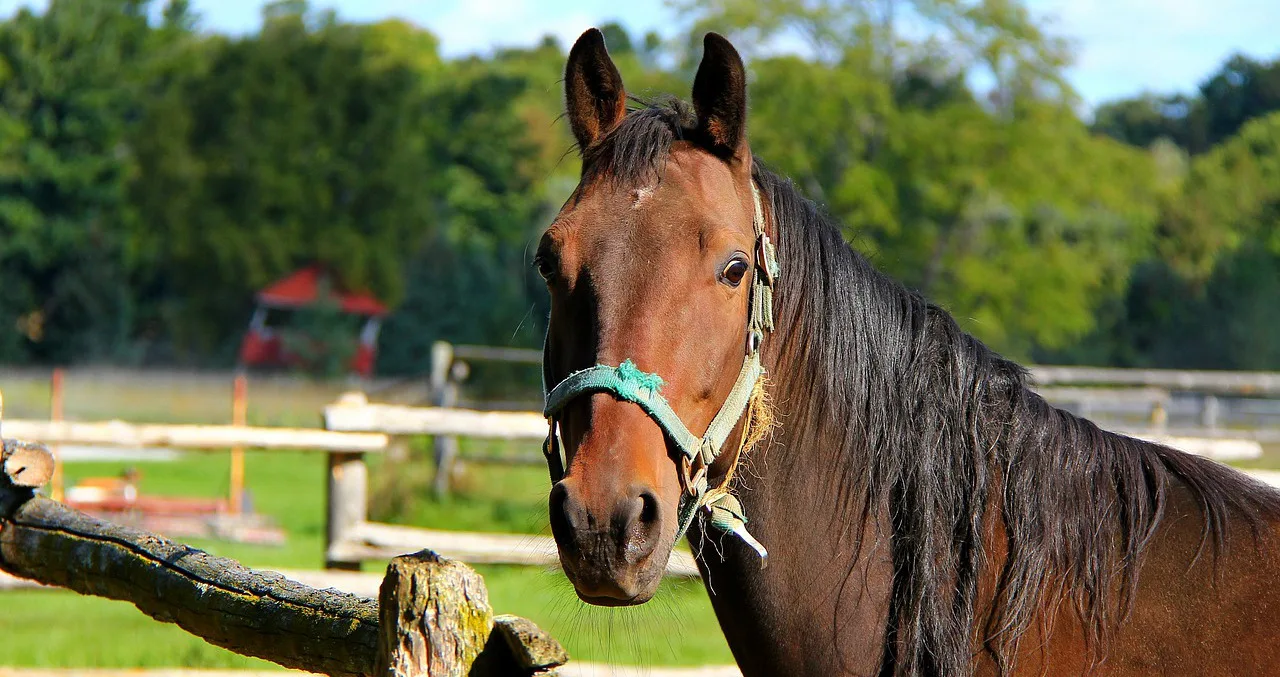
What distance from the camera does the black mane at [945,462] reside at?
1987mm

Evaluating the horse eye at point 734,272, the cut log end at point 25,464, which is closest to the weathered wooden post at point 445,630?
the horse eye at point 734,272

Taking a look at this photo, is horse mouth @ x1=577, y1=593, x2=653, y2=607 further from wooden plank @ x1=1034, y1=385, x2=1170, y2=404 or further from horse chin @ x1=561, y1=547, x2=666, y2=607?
wooden plank @ x1=1034, y1=385, x2=1170, y2=404

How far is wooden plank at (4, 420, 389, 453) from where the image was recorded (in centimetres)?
515

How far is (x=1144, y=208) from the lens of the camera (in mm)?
24734

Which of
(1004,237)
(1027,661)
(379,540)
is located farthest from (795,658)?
(1004,237)

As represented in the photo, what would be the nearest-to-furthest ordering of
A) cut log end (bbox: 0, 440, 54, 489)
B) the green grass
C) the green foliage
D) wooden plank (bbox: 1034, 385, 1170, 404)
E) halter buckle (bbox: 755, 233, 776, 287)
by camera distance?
halter buckle (bbox: 755, 233, 776, 287)
cut log end (bbox: 0, 440, 54, 489)
the green grass
wooden plank (bbox: 1034, 385, 1170, 404)
the green foliage

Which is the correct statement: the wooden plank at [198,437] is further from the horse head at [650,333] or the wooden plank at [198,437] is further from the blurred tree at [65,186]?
the blurred tree at [65,186]

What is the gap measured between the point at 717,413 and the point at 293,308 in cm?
3392

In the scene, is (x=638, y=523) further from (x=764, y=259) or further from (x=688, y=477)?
(x=764, y=259)

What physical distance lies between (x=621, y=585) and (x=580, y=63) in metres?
1.06

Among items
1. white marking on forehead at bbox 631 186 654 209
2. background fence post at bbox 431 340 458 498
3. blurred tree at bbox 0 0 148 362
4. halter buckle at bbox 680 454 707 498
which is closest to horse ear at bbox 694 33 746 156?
white marking on forehead at bbox 631 186 654 209

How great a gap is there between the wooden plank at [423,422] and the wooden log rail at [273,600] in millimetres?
1965

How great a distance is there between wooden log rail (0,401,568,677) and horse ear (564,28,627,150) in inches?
37.0

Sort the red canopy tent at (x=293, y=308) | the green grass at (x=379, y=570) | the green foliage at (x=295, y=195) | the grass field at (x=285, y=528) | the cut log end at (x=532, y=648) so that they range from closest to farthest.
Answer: the cut log end at (x=532, y=648), the green grass at (x=379, y=570), the grass field at (x=285, y=528), the green foliage at (x=295, y=195), the red canopy tent at (x=293, y=308)
